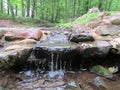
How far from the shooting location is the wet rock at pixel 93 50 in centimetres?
534

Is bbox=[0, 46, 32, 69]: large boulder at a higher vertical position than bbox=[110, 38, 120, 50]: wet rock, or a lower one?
lower

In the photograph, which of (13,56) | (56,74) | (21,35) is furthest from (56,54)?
(21,35)

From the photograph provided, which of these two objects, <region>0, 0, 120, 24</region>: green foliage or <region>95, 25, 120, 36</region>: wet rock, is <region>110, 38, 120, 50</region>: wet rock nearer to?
<region>95, 25, 120, 36</region>: wet rock

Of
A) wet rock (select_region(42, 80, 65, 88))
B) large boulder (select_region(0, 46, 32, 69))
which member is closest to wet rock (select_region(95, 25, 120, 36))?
wet rock (select_region(42, 80, 65, 88))

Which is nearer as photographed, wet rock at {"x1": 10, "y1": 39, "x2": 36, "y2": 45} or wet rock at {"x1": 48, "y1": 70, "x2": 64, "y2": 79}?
wet rock at {"x1": 48, "y1": 70, "x2": 64, "y2": 79}

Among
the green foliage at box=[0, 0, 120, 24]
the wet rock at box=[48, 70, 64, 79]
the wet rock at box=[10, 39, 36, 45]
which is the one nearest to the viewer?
the wet rock at box=[48, 70, 64, 79]

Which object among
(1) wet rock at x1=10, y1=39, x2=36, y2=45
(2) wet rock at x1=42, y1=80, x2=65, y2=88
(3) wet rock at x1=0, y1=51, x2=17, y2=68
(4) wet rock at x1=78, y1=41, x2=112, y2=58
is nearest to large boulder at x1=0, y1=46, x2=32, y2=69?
(3) wet rock at x1=0, y1=51, x2=17, y2=68

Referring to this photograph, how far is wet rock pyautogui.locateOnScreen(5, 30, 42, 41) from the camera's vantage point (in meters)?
6.05

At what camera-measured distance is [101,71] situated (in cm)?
536

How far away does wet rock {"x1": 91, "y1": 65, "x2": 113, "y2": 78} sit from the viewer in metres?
5.28

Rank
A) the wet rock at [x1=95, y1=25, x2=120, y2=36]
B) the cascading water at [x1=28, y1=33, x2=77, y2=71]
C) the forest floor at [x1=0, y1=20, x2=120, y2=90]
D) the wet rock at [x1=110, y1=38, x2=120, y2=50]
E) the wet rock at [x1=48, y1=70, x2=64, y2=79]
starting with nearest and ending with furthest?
the forest floor at [x1=0, y1=20, x2=120, y2=90], the wet rock at [x1=48, y1=70, x2=64, y2=79], the cascading water at [x1=28, y1=33, x2=77, y2=71], the wet rock at [x1=110, y1=38, x2=120, y2=50], the wet rock at [x1=95, y1=25, x2=120, y2=36]

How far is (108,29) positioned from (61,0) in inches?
552

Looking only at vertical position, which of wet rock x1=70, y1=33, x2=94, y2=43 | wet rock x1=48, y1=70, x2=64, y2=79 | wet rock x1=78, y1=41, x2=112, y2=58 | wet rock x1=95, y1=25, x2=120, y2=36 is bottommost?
wet rock x1=48, y1=70, x2=64, y2=79

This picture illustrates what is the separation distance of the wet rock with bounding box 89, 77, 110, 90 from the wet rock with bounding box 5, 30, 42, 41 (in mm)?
2443
